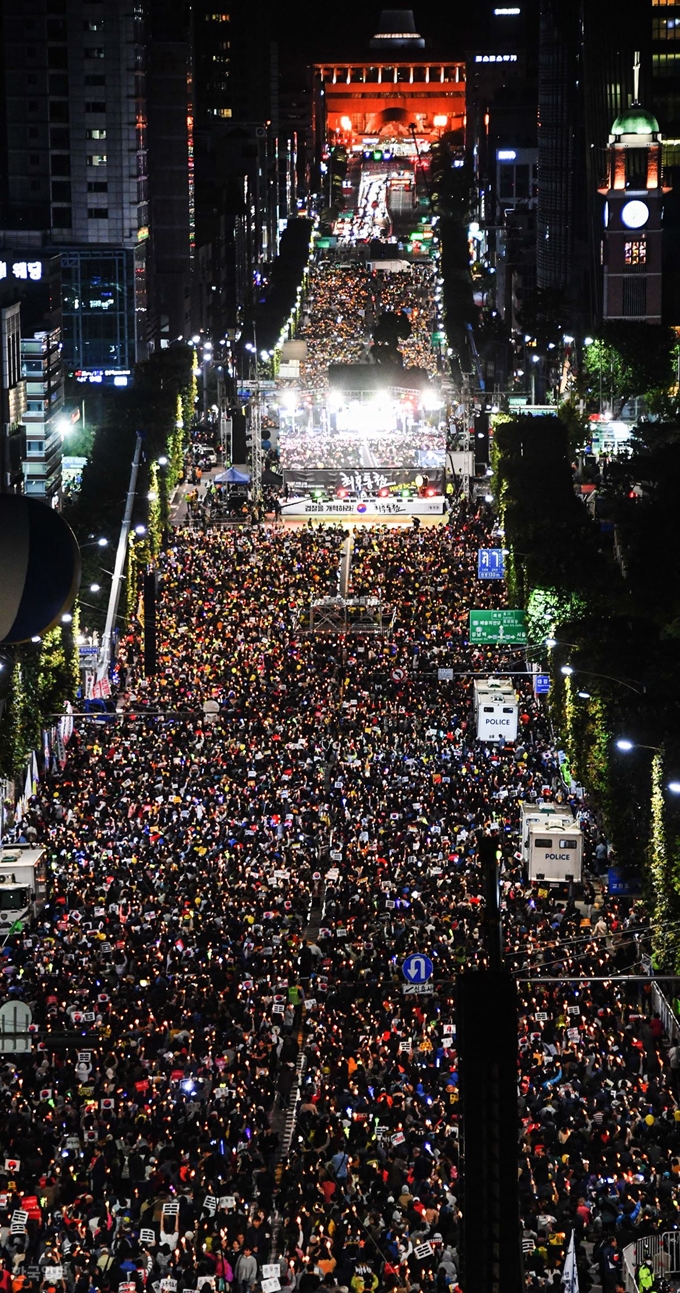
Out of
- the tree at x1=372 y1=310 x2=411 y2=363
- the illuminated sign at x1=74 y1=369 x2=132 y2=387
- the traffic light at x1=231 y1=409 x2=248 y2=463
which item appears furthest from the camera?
the tree at x1=372 y1=310 x2=411 y2=363

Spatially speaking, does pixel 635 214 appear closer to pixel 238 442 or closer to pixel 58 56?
pixel 238 442

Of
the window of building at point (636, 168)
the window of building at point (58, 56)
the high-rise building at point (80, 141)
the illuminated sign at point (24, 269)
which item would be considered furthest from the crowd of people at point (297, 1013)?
the window of building at point (58, 56)

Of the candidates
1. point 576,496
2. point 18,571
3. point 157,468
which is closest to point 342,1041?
point 18,571

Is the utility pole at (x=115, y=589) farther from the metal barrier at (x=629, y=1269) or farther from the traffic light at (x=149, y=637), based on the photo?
the metal barrier at (x=629, y=1269)

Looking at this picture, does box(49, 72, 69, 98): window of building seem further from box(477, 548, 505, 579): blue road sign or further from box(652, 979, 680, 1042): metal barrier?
box(652, 979, 680, 1042): metal barrier

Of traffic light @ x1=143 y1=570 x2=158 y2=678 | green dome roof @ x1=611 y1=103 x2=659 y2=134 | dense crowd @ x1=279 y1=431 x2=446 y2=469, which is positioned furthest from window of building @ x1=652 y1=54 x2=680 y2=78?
traffic light @ x1=143 y1=570 x2=158 y2=678

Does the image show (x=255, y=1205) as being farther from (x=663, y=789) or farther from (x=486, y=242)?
(x=486, y=242)
